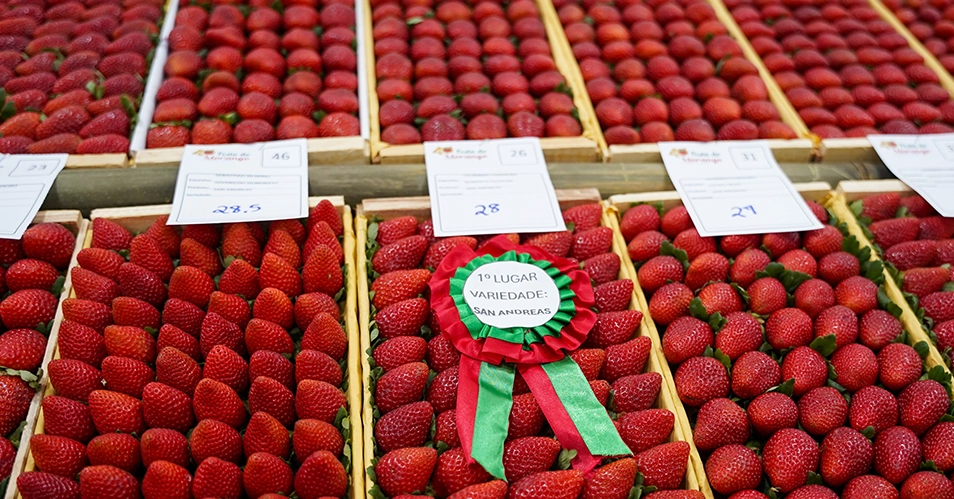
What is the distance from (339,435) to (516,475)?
0.36m

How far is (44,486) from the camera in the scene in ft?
4.08

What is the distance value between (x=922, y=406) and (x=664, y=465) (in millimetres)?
612

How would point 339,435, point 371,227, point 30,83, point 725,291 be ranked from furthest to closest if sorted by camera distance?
point 30,83
point 371,227
point 725,291
point 339,435

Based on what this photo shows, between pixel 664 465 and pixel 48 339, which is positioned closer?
pixel 664 465

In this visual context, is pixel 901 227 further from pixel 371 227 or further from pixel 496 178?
pixel 371 227

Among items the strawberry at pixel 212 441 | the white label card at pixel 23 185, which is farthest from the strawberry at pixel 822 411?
the white label card at pixel 23 185

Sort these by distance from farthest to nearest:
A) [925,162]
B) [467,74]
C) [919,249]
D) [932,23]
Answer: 1. [932,23]
2. [467,74]
3. [925,162]
4. [919,249]

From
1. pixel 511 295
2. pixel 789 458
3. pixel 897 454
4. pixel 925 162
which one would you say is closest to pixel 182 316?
pixel 511 295

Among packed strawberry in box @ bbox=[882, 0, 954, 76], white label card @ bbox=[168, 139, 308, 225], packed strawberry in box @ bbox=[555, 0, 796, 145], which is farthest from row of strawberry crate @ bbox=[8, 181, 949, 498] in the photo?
packed strawberry in box @ bbox=[882, 0, 954, 76]

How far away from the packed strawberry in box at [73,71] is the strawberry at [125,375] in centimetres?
87

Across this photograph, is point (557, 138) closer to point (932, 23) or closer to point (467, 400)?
point (467, 400)

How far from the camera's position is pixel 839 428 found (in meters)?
1.48

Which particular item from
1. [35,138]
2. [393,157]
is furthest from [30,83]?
[393,157]

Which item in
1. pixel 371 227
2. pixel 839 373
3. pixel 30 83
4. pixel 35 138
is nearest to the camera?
pixel 839 373
